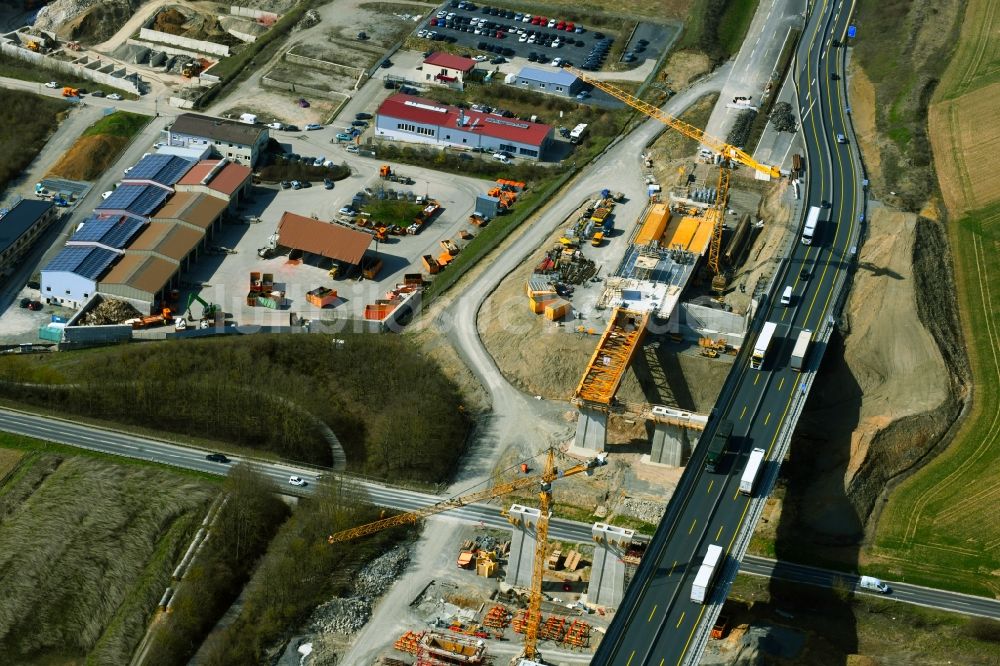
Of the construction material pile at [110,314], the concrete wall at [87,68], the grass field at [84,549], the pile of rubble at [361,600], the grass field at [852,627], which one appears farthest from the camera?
the concrete wall at [87,68]

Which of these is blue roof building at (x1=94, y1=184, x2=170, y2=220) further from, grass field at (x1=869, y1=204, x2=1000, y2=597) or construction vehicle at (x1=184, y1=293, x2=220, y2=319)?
grass field at (x1=869, y1=204, x2=1000, y2=597)

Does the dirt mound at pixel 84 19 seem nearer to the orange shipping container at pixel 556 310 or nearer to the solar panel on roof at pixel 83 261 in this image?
the solar panel on roof at pixel 83 261

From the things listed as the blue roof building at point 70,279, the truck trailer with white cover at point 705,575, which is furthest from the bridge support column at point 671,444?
the blue roof building at point 70,279

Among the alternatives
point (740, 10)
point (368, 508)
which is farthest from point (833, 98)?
point (368, 508)

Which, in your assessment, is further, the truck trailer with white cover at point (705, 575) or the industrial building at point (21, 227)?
the industrial building at point (21, 227)

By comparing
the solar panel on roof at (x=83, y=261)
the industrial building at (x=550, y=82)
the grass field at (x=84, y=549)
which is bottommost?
the grass field at (x=84, y=549)

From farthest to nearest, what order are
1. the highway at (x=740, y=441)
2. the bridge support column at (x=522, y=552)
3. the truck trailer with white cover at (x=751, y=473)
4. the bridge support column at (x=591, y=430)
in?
the bridge support column at (x=591, y=430), the bridge support column at (x=522, y=552), the truck trailer with white cover at (x=751, y=473), the highway at (x=740, y=441)

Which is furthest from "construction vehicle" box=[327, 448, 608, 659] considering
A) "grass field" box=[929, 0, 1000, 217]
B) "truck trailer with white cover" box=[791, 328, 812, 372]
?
"grass field" box=[929, 0, 1000, 217]
